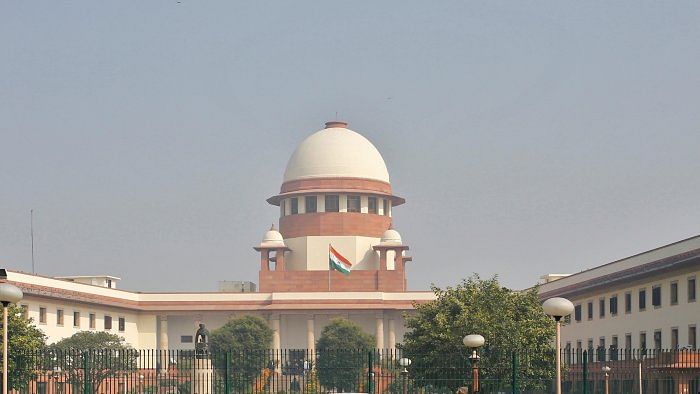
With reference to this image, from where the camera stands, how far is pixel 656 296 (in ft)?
264

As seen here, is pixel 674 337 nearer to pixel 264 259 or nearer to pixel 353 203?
pixel 264 259

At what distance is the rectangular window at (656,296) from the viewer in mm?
80000

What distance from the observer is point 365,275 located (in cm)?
14188

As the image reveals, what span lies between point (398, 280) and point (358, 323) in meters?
5.82

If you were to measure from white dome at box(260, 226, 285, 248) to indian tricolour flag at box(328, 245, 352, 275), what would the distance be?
5939 millimetres

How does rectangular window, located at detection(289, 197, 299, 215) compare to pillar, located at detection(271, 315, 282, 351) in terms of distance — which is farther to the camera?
rectangular window, located at detection(289, 197, 299, 215)

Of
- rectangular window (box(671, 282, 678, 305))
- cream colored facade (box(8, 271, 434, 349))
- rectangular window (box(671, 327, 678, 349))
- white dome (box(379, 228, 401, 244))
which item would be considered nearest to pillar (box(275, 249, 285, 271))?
cream colored facade (box(8, 271, 434, 349))

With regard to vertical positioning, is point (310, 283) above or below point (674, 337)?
above

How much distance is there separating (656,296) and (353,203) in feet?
228

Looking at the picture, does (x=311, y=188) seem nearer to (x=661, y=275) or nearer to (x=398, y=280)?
(x=398, y=280)

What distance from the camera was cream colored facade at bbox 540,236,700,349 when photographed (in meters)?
74.8

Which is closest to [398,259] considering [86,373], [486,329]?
[486,329]

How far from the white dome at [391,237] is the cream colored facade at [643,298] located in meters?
43.3

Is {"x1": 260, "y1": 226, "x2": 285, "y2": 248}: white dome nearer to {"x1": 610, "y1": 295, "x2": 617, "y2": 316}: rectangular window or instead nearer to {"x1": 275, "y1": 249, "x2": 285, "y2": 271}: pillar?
{"x1": 275, "y1": 249, "x2": 285, "y2": 271}: pillar
